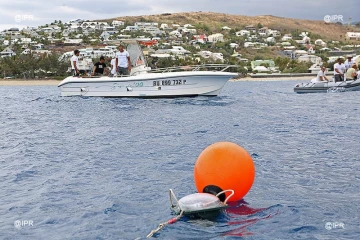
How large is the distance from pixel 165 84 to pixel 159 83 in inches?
12.2

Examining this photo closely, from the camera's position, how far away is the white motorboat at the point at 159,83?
25.5m

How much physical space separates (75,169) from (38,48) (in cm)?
11828

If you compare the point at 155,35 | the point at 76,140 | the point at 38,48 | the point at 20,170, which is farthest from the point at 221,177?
the point at 155,35

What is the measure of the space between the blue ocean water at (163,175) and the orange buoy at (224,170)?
388 mm

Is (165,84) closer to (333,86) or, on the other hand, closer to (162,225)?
(333,86)

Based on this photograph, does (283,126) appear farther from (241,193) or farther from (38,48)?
(38,48)

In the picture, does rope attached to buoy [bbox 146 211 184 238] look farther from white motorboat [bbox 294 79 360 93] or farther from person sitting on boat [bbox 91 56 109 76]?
white motorboat [bbox 294 79 360 93]

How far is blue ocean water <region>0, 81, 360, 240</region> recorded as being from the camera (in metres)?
7.30

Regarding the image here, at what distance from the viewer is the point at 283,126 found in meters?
17.4

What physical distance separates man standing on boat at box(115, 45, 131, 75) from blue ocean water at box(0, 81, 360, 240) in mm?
6423

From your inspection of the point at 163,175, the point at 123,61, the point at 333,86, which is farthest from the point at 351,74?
the point at 163,175

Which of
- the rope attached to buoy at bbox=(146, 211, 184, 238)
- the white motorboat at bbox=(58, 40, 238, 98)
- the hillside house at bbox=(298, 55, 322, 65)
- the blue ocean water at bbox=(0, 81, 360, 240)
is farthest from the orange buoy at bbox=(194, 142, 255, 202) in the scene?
the hillside house at bbox=(298, 55, 322, 65)

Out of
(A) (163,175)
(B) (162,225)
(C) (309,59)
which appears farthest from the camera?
(C) (309,59)

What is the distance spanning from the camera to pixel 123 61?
26438 millimetres
